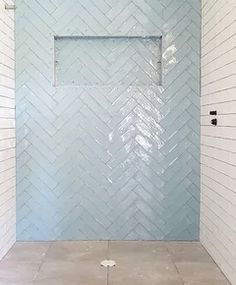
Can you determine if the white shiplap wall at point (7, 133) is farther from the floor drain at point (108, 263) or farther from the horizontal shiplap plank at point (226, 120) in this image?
the horizontal shiplap plank at point (226, 120)

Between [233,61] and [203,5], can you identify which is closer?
[233,61]

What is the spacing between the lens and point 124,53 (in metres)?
3.99

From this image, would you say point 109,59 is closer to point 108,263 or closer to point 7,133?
point 7,133

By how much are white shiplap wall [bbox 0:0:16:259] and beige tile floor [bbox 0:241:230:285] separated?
21cm

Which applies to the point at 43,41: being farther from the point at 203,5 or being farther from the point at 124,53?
the point at 203,5

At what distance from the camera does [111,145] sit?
3.98m

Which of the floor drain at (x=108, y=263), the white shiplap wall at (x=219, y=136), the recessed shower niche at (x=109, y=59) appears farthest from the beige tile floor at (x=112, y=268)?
the recessed shower niche at (x=109, y=59)

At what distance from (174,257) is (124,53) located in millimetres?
1863

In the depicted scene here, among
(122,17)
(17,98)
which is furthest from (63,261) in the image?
(122,17)

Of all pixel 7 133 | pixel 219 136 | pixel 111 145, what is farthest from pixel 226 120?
pixel 7 133

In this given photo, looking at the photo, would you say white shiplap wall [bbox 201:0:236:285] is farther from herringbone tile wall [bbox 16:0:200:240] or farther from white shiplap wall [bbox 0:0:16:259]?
white shiplap wall [bbox 0:0:16:259]

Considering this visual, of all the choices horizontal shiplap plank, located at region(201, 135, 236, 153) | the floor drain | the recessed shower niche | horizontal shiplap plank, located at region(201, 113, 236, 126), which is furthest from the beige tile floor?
the recessed shower niche

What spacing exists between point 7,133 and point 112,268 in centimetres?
143

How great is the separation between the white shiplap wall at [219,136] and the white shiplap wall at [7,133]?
5.56 feet
